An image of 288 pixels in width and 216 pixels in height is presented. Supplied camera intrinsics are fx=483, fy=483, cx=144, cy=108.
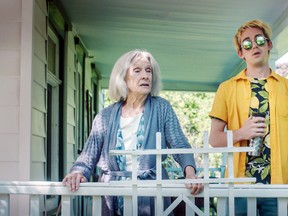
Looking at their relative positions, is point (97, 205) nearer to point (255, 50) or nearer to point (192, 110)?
point (255, 50)

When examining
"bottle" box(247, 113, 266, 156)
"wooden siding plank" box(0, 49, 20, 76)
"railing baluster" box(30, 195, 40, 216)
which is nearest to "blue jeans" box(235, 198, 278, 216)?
"bottle" box(247, 113, 266, 156)

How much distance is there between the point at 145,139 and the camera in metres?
1.98

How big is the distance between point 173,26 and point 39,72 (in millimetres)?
2262

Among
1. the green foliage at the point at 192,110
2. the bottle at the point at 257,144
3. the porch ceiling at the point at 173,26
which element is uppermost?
the green foliage at the point at 192,110

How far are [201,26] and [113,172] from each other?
3646mm

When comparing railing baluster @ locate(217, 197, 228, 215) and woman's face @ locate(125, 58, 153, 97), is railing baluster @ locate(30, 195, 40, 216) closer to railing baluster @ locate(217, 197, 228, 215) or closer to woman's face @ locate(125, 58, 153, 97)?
woman's face @ locate(125, 58, 153, 97)

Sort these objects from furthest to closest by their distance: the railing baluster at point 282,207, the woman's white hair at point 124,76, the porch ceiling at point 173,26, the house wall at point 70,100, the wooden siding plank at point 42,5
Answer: the house wall at point 70,100
the porch ceiling at point 173,26
the wooden siding plank at point 42,5
the woman's white hair at point 124,76
the railing baluster at point 282,207

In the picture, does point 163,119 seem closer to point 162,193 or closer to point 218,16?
point 162,193

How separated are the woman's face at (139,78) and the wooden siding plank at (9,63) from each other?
1.19m

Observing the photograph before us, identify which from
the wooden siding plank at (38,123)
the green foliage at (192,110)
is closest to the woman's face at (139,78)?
the wooden siding plank at (38,123)

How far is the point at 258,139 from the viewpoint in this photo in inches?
80.4

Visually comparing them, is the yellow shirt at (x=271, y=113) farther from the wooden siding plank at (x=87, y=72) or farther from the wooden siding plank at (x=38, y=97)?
the wooden siding plank at (x=87, y=72)

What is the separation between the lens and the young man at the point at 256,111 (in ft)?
6.66

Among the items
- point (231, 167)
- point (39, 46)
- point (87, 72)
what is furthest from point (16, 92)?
point (87, 72)
